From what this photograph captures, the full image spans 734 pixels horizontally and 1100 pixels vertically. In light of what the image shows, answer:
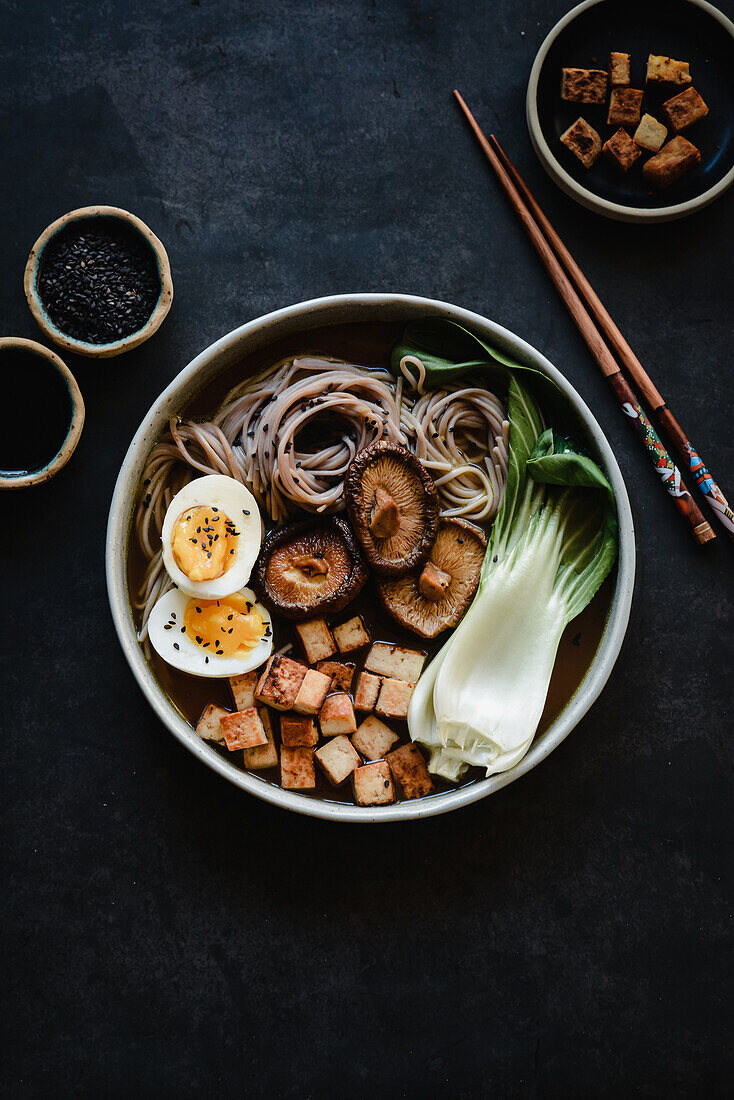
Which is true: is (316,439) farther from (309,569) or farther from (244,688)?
(244,688)

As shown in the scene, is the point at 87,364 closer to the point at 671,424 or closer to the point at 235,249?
the point at 235,249

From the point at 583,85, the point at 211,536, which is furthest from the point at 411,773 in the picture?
the point at 583,85

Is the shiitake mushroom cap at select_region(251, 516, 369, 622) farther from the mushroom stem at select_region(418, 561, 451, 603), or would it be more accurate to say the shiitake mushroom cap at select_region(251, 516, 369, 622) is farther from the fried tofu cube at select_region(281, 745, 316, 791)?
the fried tofu cube at select_region(281, 745, 316, 791)

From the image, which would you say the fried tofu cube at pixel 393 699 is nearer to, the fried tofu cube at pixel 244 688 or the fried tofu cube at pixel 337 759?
the fried tofu cube at pixel 337 759

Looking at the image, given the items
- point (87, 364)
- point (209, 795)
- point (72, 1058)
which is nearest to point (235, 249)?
point (87, 364)

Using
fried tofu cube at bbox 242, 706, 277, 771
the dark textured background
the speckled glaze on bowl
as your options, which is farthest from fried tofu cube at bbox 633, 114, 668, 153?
fried tofu cube at bbox 242, 706, 277, 771

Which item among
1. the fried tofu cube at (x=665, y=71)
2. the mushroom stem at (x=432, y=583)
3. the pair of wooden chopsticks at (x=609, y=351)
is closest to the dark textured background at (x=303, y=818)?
the pair of wooden chopsticks at (x=609, y=351)

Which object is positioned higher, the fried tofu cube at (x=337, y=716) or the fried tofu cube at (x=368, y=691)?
the fried tofu cube at (x=368, y=691)
